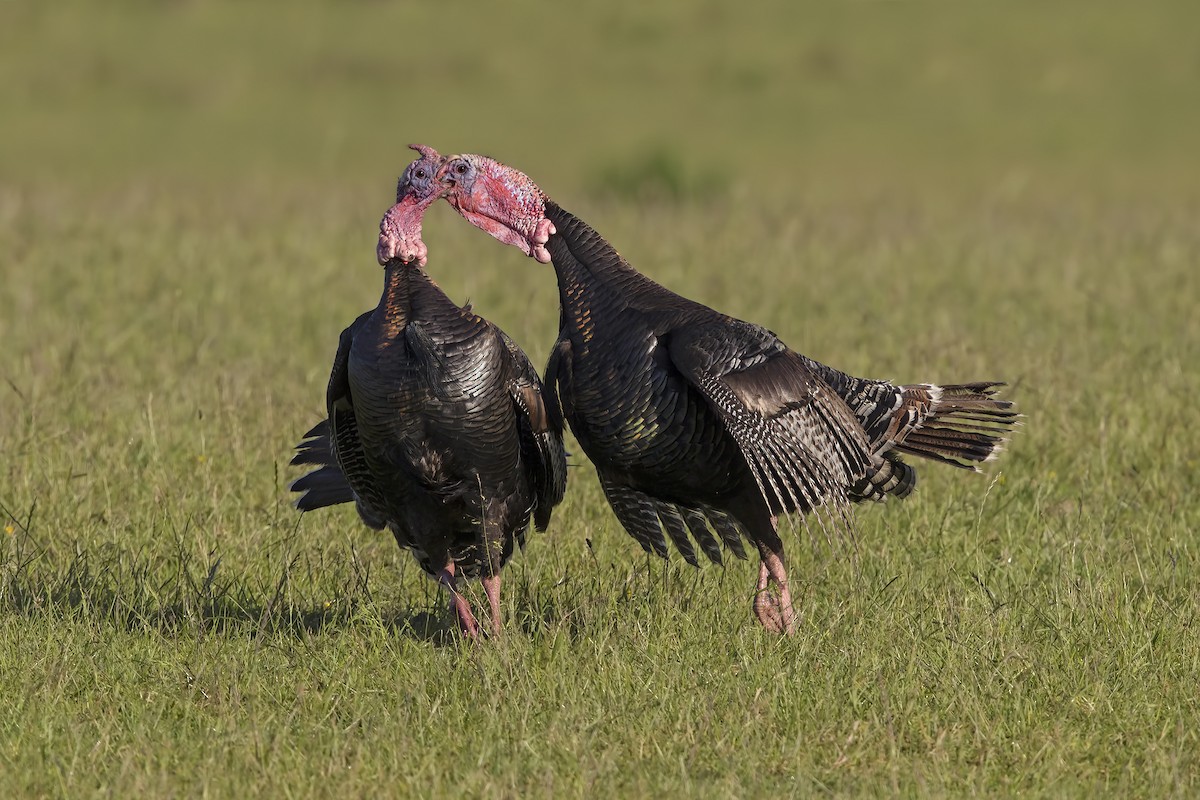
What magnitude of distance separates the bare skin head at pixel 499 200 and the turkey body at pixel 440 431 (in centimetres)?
33

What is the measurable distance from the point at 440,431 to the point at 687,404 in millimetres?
829

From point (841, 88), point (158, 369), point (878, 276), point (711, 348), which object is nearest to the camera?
point (711, 348)

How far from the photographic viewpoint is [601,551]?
661cm

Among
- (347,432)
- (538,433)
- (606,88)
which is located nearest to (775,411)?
(538,433)

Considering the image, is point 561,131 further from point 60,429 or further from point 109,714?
point 109,714

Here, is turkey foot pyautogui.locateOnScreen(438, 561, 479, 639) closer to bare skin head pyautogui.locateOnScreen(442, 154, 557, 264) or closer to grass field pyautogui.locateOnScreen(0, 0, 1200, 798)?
grass field pyautogui.locateOnScreen(0, 0, 1200, 798)

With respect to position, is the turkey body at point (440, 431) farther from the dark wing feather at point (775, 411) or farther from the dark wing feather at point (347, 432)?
the dark wing feather at point (775, 411)

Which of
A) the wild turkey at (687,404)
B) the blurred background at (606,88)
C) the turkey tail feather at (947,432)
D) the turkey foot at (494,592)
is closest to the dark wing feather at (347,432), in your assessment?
the turkey foot at (494,592)

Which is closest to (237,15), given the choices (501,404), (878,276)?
(878,276)

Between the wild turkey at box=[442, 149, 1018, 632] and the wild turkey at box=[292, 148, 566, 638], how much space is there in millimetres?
186

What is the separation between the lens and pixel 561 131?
31.3 meters

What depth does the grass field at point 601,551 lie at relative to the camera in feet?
15.3

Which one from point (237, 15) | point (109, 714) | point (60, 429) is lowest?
point (109, 714)

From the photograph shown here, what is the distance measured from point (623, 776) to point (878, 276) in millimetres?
8390
